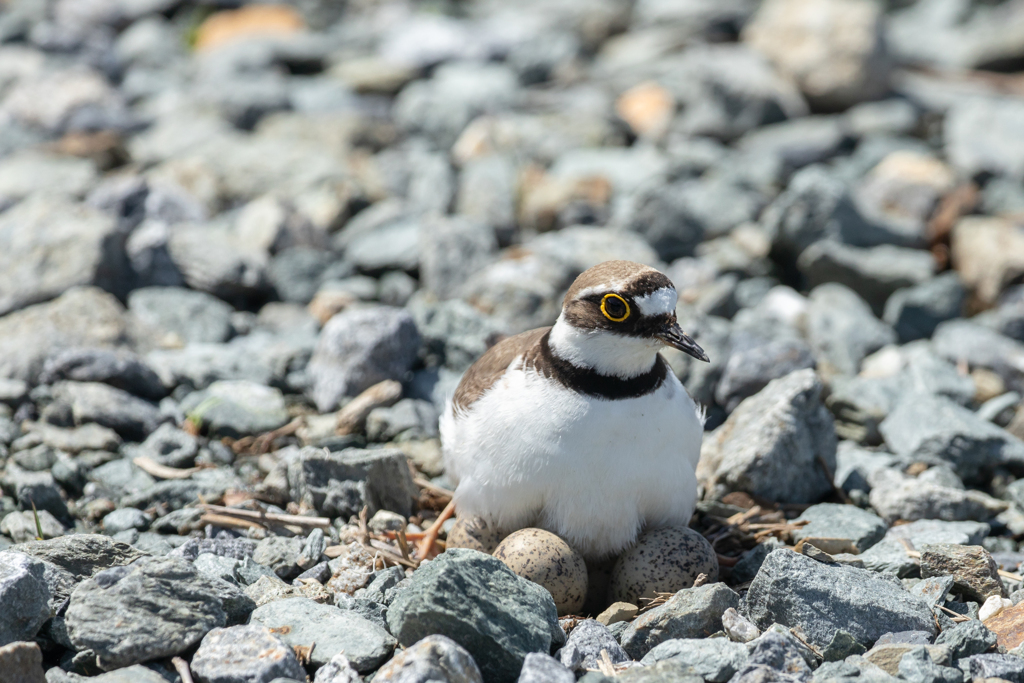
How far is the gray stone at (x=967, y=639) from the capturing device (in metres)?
4.34

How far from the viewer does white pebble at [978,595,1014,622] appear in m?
4.84

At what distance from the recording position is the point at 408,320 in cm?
759

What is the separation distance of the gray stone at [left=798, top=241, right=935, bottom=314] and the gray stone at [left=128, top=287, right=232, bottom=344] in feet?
17.4

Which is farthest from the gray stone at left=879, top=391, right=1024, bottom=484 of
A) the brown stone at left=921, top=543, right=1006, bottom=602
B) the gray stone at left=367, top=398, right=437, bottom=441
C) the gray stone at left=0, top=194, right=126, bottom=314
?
the gray stone at left=0, top=194, right=126, bottom=314

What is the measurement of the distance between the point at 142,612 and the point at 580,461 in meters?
2.19

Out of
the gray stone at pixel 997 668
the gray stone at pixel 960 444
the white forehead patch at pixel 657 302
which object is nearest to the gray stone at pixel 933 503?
the gray stone at pixel 960 444

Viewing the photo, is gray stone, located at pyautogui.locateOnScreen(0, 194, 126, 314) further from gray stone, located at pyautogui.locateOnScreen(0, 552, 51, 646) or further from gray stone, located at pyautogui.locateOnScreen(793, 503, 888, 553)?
gray stone, located at pyautogui.locateOnScreen(793, 503, 888, 553)

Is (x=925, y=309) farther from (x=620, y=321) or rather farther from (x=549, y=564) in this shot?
(x=549, y=564)

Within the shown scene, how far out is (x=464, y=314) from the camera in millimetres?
7914

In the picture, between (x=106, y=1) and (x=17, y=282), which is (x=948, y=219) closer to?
(x=17, y=282)

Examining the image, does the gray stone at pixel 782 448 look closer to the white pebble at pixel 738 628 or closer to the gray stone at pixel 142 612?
the white pebble at pixel 738 628

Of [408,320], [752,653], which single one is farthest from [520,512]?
[408,320]

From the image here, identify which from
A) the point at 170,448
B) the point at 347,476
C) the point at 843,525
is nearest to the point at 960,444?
the point at 843,525

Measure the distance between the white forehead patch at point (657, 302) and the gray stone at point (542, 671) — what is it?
5.60 feet
